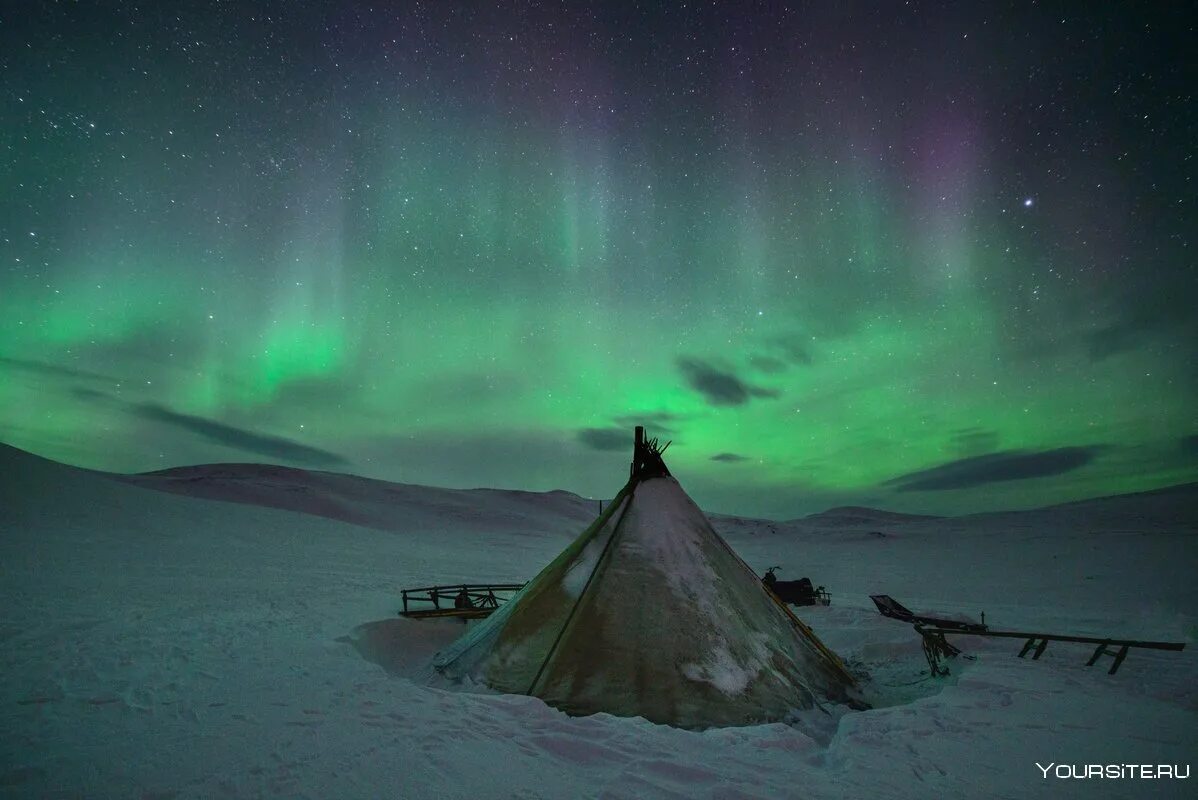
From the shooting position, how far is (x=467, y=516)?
A: 59.7m

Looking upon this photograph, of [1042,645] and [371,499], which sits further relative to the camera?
[371,499]

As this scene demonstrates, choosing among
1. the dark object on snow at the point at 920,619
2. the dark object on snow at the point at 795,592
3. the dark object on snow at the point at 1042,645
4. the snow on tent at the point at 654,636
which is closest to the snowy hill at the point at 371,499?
the dark object on snow at the point at 795,592

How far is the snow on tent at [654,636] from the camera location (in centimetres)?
634

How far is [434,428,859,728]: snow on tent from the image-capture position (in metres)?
6.34

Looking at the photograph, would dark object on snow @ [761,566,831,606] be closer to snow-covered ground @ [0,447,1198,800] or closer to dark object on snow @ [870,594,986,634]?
snow-covered ground @ [0,447,1198,800]

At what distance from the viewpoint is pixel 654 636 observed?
6.90 meters

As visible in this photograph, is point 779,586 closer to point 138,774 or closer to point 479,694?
point 479,694

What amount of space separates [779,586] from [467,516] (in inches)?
1852

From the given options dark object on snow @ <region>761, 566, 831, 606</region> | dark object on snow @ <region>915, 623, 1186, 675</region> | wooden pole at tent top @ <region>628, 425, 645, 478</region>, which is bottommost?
dark object on snow @ <region>761, 566, 831, 606</region>

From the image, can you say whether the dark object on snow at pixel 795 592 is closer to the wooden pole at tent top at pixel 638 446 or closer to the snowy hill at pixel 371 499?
the wooden pole at tent top at pixel 638 446

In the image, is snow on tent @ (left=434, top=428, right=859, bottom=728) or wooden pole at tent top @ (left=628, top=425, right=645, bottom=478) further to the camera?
wooden pole at tent top @ (left=628, top=425, right=645, bottom=478)

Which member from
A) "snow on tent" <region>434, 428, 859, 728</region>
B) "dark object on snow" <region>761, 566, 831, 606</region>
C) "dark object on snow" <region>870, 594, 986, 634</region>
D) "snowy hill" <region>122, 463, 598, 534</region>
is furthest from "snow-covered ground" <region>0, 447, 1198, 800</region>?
"snowy hill" <region>122, 463, 598, 534</region>

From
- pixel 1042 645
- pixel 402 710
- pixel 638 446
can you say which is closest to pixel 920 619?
pixel 1042 645

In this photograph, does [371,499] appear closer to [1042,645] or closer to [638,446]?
[638,446]
